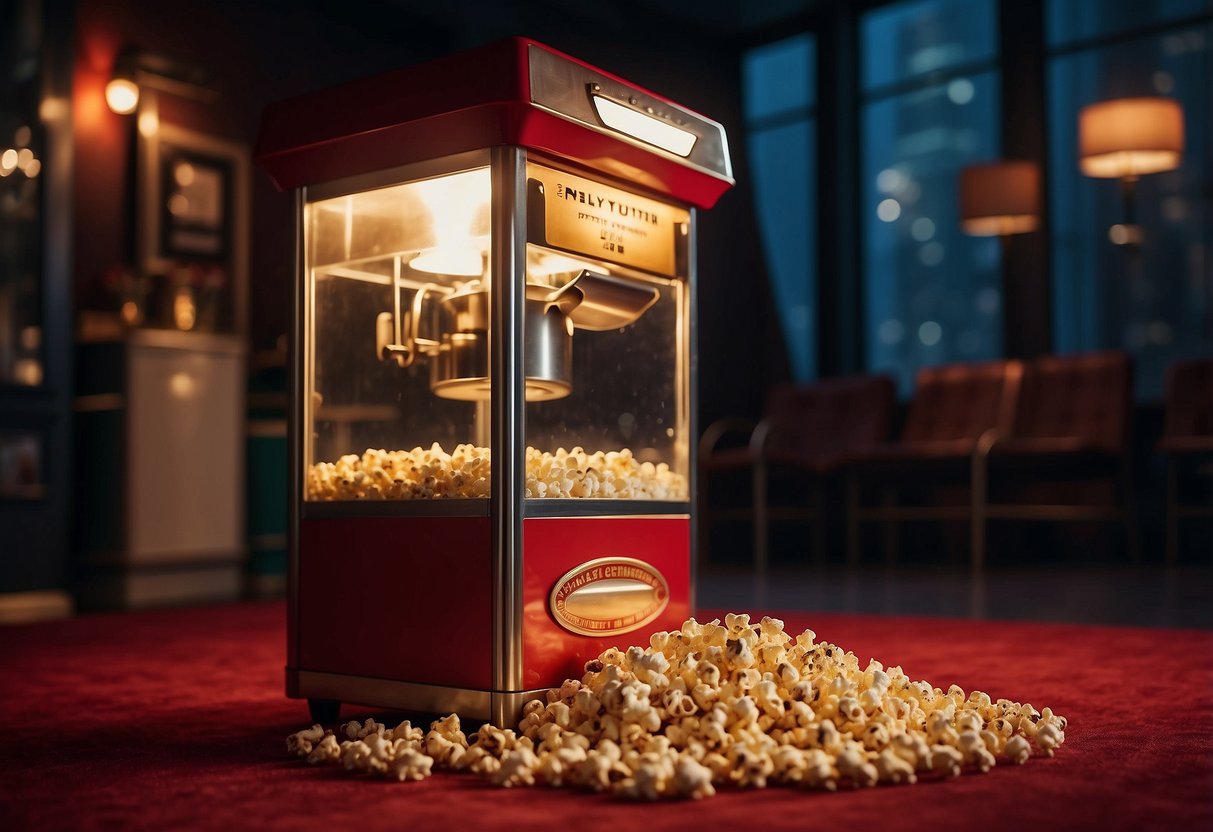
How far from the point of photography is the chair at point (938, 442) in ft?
16.7

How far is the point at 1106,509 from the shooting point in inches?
201

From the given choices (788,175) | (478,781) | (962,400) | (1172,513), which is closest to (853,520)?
(962,400)

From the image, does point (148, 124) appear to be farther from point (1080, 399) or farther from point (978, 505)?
point (1080, 399)

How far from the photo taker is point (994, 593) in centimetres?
404

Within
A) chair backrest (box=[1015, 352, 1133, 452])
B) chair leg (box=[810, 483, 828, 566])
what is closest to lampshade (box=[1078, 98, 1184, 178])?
chair backrest (box=[1015, 352, 1133, 452])

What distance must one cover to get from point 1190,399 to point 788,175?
2633 mm

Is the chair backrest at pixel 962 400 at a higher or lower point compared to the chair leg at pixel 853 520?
higher

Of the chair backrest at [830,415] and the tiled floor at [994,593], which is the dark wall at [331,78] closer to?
the chair backrest at [830,415]

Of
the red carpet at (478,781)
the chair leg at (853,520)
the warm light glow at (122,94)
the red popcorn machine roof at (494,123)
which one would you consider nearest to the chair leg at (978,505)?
the chair leg at (853,520)

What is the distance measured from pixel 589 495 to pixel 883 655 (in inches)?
41.2

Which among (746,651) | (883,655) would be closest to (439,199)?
(746,651)

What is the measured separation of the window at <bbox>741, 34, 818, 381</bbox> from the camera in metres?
6.73

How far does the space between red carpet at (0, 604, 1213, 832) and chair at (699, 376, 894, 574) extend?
267 cm

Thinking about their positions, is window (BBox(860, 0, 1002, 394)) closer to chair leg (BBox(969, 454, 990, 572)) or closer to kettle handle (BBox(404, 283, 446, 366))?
chair leg (BBox(969, 454, 990, 572))
